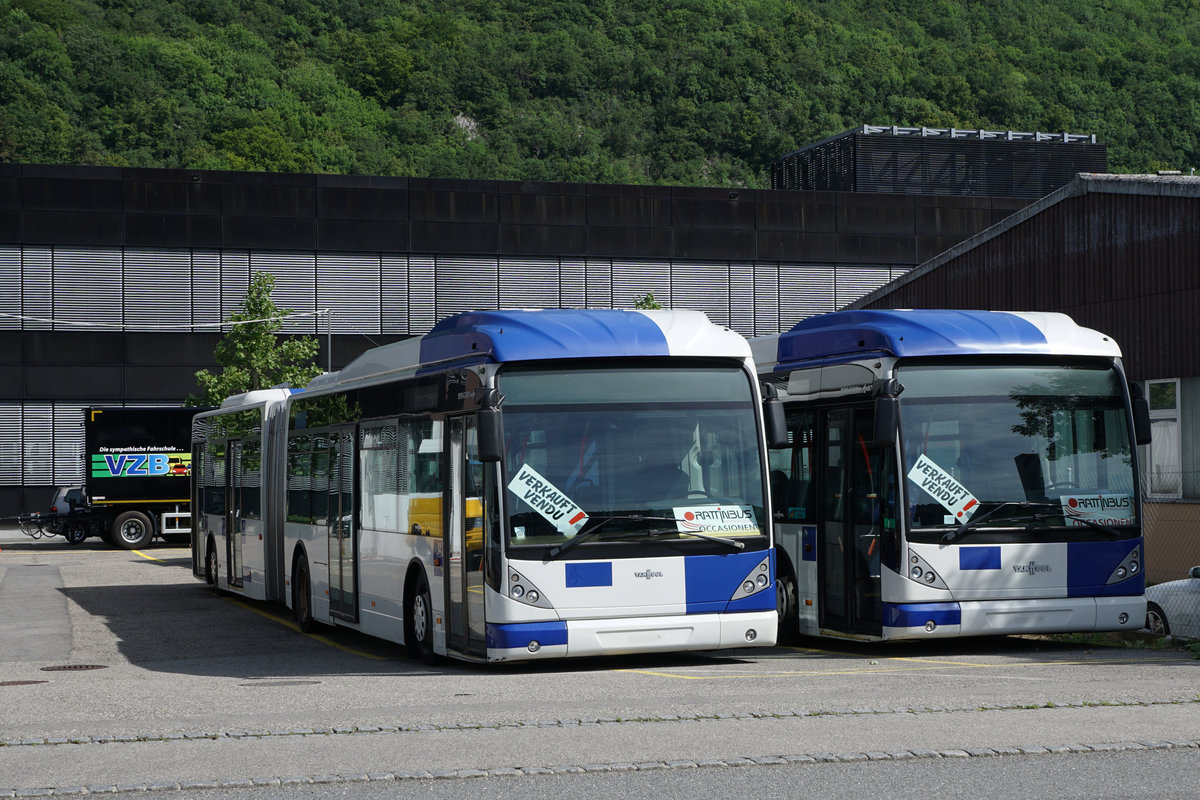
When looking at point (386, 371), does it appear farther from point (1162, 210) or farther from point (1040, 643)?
point (1162, 210)

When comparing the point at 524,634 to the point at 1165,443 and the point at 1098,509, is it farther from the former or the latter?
the point at 1165,443

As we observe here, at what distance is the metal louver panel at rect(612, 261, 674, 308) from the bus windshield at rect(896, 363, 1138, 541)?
4748 centimetres

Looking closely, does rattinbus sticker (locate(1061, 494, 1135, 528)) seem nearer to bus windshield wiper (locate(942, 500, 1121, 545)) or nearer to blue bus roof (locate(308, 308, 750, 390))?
bus windshield wiper (locate(942, 500, 1121, 545))

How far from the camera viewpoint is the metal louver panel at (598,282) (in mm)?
61406

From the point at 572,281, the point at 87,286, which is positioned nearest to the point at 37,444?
the point at 87,286

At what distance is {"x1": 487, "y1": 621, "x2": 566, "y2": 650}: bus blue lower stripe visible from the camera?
486 inches

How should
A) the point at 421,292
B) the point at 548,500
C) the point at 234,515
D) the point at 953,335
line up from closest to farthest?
the point at 548,500 → the point at 953,335 → the point at 234,515 → the point at 421,292

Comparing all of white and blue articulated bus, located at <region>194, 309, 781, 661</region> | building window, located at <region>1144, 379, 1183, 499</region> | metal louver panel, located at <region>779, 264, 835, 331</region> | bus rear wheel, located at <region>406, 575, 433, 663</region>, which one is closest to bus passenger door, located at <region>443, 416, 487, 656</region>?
white and blue articulated bus, located at <region>194, 309, 781, 661</region>

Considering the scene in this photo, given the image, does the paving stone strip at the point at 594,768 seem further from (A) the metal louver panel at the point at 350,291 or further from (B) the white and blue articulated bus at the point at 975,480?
(A) the metal louver panel at the point at 350,291

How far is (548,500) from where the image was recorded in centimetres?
1250

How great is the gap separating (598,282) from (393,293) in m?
7.69

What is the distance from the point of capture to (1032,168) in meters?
79.1

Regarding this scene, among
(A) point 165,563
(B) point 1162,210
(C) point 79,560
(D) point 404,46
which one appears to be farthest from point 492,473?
(D) point 404,46

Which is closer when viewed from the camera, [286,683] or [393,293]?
[286,683]
